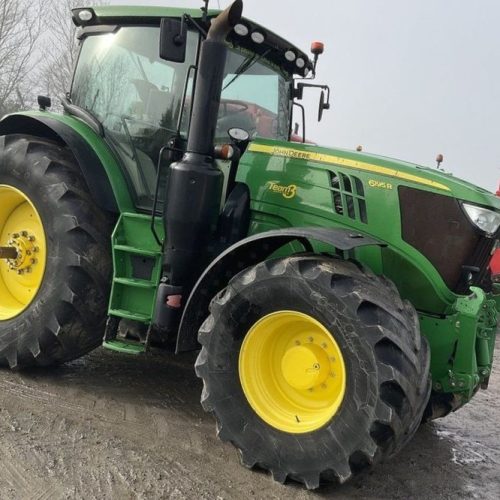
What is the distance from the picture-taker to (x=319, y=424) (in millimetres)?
2631

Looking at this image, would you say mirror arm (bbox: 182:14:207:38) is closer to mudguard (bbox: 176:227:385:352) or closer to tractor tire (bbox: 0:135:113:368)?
tractor tire (bbox: 0:135:113:368)

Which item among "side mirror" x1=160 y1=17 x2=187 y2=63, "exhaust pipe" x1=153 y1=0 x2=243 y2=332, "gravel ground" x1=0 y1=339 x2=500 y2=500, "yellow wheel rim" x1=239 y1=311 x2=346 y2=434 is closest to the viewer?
"gravel ground" x1=0 y1=339 x2=500 y2=500

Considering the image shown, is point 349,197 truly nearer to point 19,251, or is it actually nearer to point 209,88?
point 209,88

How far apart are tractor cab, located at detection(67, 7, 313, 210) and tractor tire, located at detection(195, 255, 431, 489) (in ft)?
4.28

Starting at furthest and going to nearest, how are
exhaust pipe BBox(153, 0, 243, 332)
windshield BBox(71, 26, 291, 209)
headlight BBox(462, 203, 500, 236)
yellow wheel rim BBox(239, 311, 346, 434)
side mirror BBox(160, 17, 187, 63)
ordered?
windshield BBox(71, 26, 291, 209) < exhaust pipe BBox(153, 0, 243, 332) < side mirror BBox(160, 17, 187, 63) < headlight BBox(462, 203, 500, 236) < yellow wheel rim BBox(239, 311, 346, 434)

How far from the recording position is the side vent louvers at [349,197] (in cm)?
305

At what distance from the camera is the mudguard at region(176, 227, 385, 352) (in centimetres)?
283

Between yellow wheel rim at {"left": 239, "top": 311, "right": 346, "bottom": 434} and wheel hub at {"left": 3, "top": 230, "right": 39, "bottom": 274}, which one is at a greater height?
wheel hub at {"left": 3, "top": 230, "right": 39, "bottom": 274}

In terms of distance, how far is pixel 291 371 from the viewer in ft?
9.20

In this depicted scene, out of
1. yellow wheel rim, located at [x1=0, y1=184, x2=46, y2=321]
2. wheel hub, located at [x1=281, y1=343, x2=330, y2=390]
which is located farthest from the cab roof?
wheel hub, located at [x1=281, y1=343, x2=330, y2=390]

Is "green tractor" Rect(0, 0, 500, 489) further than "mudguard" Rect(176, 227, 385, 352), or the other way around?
"mudguard" Rect(176, 227, 385, 352)

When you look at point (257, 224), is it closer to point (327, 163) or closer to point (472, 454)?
point (327, 163)

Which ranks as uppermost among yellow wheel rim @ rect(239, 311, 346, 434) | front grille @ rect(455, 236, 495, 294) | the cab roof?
the cab roof

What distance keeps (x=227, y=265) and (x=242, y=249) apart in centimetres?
14
